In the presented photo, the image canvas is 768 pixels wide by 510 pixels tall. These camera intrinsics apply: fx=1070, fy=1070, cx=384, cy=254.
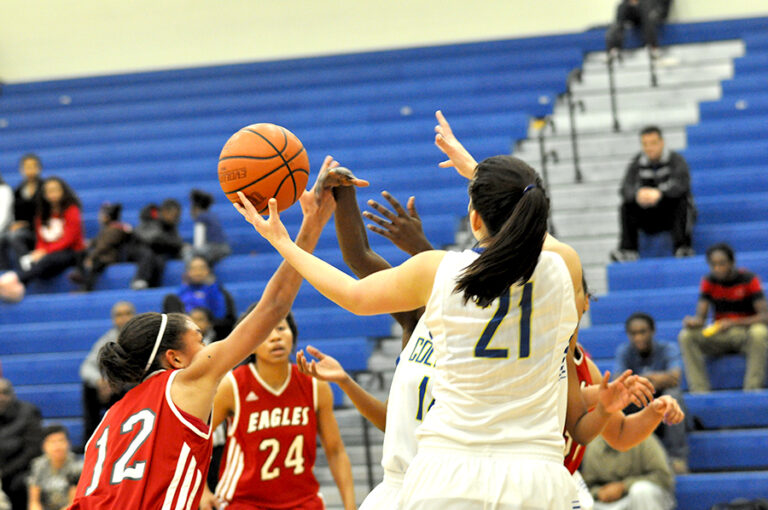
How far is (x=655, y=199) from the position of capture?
8586 millimetres

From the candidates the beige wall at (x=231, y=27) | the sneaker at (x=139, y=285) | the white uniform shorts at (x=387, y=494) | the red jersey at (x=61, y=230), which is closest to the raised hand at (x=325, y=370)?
the white uniform shorts at (x=387, y=494)

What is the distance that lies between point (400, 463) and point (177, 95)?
10890 millimetres

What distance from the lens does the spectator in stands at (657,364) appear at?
22.0 ft

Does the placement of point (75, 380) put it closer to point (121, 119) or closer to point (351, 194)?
point (121, 119)

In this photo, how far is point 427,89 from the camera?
12.5m

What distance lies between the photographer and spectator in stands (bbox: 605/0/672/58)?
12109 millimetres

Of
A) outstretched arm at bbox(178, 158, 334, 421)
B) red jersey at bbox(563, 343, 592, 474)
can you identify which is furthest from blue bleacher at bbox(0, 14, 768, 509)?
outstretched arm at bbox(178, 158, 334, 421)

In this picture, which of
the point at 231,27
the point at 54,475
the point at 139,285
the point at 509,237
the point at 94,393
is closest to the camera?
the point at 509,237

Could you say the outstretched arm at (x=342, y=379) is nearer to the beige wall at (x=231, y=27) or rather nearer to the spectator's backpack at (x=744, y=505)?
the spectator's backpack at (x=744, y=505)

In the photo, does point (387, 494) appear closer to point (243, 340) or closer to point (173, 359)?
point (243, 340)

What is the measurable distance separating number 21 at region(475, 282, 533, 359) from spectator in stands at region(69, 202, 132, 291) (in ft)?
25.0

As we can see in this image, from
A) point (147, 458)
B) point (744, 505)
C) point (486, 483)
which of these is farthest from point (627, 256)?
point (486, 483)

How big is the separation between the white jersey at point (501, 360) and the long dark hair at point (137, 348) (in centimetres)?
103

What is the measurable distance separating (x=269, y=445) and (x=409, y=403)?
1.44m
